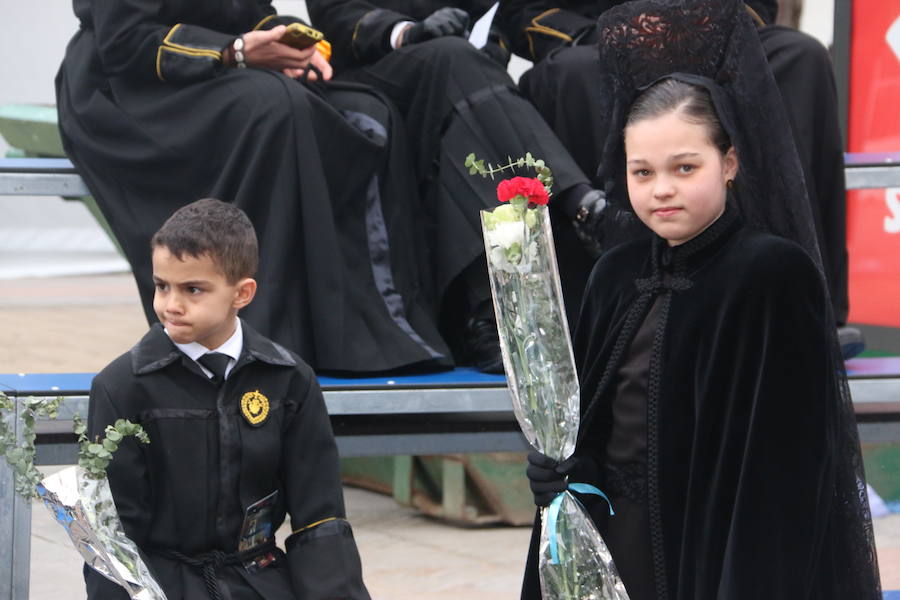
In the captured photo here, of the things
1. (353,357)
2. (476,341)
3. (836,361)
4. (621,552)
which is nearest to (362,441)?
(353,357)

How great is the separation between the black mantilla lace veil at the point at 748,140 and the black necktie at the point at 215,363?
79cm

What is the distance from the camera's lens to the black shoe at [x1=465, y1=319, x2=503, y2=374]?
13.2ft

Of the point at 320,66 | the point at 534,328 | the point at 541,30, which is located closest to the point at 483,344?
the point at 320,66

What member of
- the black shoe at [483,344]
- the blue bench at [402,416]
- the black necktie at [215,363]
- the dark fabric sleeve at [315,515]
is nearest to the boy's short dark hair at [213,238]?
the black necktie at [215,363]

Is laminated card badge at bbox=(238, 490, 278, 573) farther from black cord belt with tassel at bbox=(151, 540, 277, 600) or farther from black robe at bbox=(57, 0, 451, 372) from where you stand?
black robe at bbox=(57, 0, 451, 372)

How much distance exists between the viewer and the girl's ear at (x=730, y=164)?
7.77ft

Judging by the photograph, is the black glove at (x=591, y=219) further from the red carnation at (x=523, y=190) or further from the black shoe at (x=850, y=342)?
the red carnation at (x=523, y=190)

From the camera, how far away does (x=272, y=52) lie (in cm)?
398

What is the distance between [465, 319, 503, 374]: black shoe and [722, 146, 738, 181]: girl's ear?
5.51ft

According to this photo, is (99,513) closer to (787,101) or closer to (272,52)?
(272,52)

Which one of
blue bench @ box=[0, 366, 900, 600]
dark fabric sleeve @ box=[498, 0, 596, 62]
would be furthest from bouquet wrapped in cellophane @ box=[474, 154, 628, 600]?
dark fabric sleeve @ box=[498, 0, 596, 62]

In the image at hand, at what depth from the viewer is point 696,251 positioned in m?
2.38

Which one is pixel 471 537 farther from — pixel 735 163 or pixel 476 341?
pixel 735 163

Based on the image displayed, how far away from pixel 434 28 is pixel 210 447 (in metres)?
2.08
